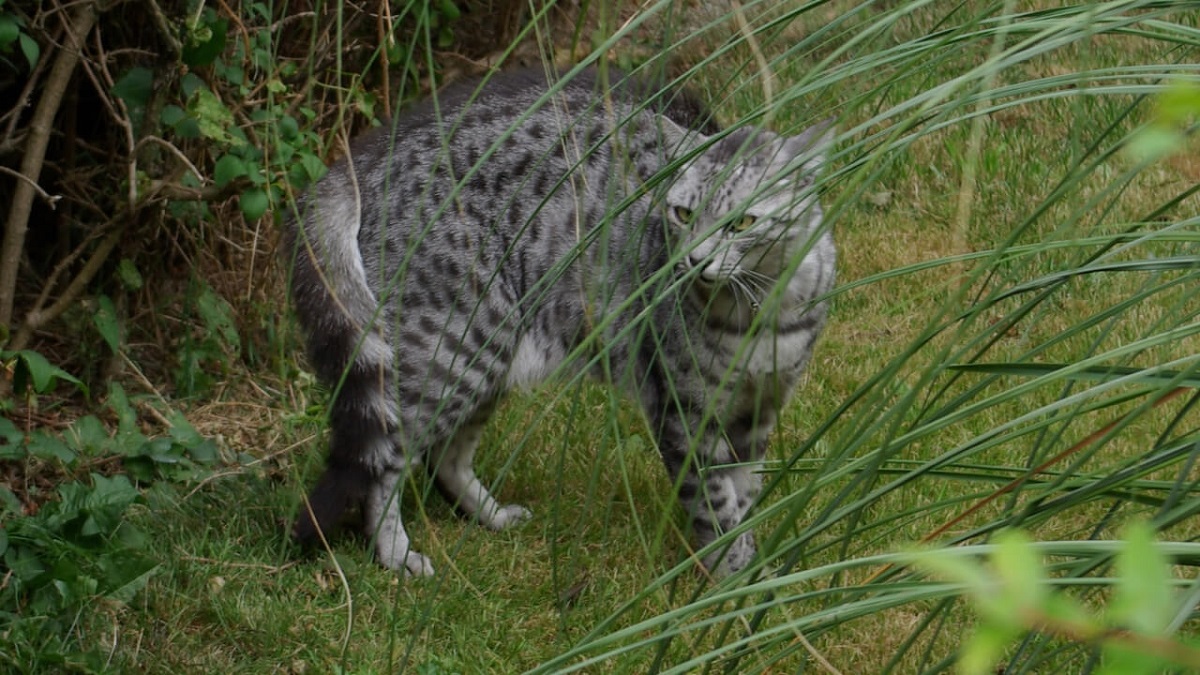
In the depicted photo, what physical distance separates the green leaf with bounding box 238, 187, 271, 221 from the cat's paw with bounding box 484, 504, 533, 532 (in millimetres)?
931

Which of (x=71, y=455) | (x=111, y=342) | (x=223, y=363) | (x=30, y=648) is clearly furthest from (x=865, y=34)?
(x=223, y=363)

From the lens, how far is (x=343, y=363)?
10.6 ft

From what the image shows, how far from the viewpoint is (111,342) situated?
12.1ft

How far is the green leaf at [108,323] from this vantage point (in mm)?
3704

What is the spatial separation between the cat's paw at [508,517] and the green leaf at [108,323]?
3.52ft

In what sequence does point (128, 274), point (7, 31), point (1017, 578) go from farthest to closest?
point (128, 274) → point (7, 31) → point (1017, 578)

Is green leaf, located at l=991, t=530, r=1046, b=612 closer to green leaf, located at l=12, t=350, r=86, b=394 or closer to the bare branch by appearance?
green leaf, located at l=12, t=350, r=86, b=394

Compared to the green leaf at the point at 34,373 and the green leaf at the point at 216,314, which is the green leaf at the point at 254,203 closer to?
the green leaf at the point at 34,373

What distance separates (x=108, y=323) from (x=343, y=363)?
86cm

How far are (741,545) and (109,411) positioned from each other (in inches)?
68.7

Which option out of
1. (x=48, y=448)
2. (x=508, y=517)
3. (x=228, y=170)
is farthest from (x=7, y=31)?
(x=508, y=517)

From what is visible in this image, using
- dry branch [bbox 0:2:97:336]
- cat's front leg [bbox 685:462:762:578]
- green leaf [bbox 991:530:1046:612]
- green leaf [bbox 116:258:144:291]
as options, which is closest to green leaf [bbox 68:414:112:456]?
dry branch [bbox 0:2:97:336]

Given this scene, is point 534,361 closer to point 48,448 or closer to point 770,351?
point 770,351

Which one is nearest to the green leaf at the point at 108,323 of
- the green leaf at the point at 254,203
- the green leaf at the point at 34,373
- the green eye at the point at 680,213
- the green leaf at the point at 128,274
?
the green leaf at the point at 128,274
